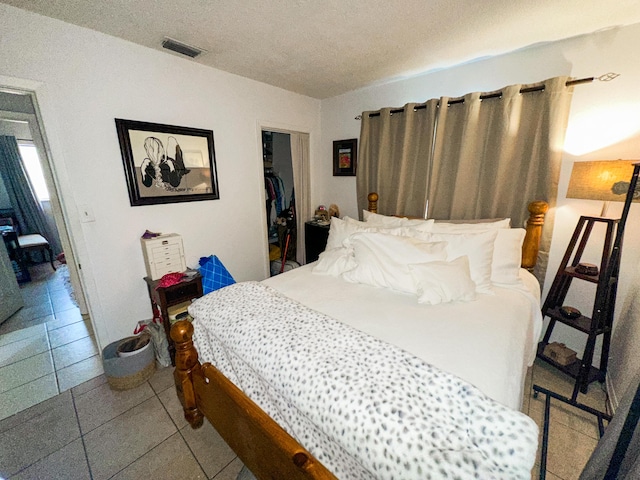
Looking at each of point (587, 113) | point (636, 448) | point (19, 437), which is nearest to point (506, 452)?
point (636, 448)

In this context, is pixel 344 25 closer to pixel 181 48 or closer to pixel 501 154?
pixel 181 48

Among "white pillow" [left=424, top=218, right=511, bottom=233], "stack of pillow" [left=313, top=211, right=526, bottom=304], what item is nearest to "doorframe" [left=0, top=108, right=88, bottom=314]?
"stack of pillow" [left=313, top=211, right=526, bottom=304]

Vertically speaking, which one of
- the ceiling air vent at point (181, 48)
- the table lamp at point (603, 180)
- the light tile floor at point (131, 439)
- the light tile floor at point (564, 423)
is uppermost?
the ceiling air vent at point (181, 48)

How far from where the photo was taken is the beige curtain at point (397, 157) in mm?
2346

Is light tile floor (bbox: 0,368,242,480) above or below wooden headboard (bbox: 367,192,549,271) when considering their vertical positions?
below

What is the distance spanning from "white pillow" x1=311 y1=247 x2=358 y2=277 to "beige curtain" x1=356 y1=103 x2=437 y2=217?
928 mm

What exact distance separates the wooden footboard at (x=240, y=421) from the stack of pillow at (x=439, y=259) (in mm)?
1051

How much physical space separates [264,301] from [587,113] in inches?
101

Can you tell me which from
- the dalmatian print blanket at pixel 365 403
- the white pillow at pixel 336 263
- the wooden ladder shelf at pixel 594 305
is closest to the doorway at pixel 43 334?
the dalmatian print blanket at pixel 365 403

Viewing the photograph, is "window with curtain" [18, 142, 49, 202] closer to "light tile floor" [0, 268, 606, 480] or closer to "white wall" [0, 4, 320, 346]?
"light tile floor" [0, 268, 606, 480]

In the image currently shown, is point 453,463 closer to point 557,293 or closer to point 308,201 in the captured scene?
point 557,293

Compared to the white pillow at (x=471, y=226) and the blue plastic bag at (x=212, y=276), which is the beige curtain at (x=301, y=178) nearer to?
the blue plastic bag at (x=212, y=276)

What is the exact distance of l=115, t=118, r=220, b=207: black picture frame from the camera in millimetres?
1932

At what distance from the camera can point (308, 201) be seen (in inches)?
136
